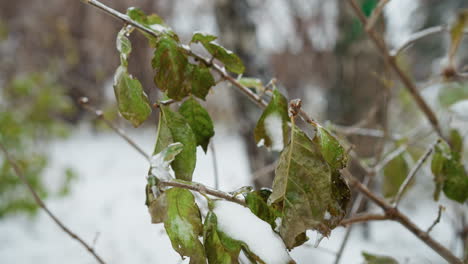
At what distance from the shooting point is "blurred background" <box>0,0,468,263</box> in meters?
0.95

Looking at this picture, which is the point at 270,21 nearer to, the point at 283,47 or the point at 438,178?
the point at 283,47

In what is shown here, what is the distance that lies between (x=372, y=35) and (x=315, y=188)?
1.07 ft

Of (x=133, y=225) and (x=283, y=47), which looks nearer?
(x=133, y=225)

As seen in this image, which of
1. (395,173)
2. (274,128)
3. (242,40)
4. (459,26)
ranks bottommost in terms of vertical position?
(274,128)

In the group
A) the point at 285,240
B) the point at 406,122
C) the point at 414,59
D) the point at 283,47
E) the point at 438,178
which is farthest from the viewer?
the point at 283,47

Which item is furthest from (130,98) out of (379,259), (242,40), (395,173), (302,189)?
(242,40)

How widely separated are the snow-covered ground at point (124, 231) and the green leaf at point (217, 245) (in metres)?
0.02

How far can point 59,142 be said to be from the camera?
4.32m

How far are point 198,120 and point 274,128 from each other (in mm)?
65

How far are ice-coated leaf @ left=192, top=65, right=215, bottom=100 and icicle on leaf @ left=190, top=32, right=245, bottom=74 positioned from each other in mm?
18

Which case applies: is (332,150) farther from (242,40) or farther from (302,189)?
(242,40)

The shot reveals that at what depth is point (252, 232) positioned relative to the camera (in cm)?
22

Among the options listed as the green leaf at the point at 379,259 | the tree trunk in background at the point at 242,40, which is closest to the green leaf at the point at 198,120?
the green leaf at the point at 379,259

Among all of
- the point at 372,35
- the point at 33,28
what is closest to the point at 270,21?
the point at 33,28
